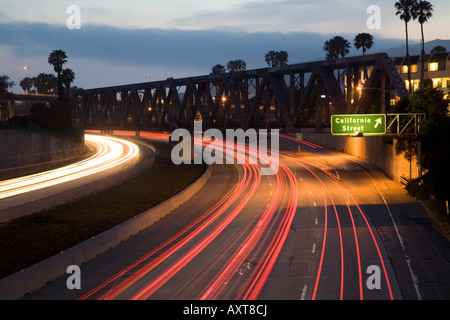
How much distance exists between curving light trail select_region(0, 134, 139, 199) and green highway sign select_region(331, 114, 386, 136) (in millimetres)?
27214

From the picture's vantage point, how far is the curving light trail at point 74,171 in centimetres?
4954

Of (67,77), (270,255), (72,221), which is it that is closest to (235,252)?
(270,255)

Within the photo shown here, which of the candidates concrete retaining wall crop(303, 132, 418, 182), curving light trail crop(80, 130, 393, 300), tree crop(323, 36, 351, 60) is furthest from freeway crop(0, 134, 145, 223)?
tree crop(323, 36, 351, 60)

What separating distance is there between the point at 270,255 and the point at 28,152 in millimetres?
44889

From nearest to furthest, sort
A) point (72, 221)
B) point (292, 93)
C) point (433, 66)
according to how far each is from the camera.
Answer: point (72, 221) < point (292, 93) < point (433, 66)

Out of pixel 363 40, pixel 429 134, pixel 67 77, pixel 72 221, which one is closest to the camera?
pixel 72 221

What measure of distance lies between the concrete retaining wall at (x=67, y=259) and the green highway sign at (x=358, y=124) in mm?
16630

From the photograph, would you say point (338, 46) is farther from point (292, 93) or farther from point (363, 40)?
point (292, 93)

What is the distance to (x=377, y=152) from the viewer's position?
63.4 metres

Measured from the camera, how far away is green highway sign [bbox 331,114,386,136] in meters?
43.4

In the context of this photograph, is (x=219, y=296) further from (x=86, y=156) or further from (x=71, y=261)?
(x=86, y=156)

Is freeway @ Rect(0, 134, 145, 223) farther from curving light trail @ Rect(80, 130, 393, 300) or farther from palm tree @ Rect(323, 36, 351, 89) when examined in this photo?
palm tree @ Rect(323, 36, 351, 89)

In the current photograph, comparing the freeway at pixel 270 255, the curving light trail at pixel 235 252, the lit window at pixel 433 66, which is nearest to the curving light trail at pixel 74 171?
the freeway at pixel 270 255

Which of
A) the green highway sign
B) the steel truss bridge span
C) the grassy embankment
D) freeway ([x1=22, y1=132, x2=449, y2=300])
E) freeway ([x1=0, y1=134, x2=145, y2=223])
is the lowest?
freeway ([x1=22, y1=132, x2=449, y2=300])
